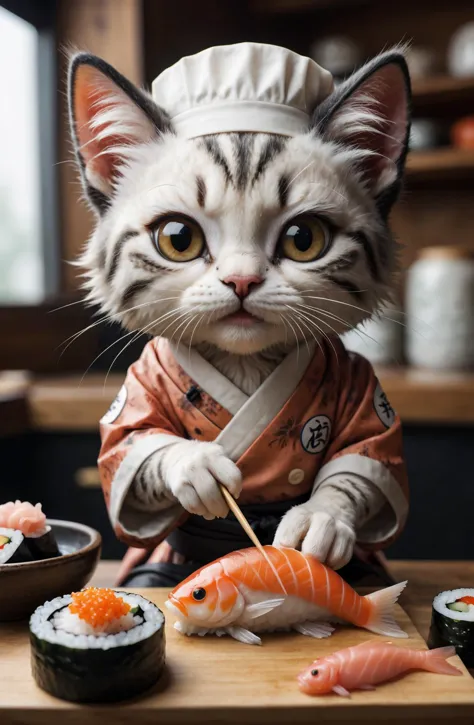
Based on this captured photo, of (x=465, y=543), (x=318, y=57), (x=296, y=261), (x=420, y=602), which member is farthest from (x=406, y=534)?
(x=318, y=57)

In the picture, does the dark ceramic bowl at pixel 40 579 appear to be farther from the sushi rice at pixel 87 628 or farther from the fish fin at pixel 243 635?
the fish fin at pixel 243 635

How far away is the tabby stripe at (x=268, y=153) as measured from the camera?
82cm

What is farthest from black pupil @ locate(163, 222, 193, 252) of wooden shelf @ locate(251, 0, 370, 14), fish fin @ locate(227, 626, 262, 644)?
wooden shelf @ locate(251, 0, 370, 14)

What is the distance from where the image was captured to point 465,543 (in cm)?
201

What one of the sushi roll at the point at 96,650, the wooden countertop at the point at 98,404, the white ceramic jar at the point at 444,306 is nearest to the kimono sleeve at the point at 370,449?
the sushi roll at the point at 96,650

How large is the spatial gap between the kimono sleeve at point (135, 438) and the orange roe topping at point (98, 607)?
0.19 meters

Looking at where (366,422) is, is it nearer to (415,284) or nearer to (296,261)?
(296,261)

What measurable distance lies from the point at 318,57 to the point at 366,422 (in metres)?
2.01

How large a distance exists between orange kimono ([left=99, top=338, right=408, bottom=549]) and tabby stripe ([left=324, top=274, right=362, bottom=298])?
10cm

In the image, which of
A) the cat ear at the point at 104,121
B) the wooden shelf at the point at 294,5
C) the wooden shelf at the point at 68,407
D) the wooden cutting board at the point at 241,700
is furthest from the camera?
the wooden shelf at the point at 294,5

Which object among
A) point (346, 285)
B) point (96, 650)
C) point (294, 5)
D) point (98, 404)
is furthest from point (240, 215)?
point (294, 5)

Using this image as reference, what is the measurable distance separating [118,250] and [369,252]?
309 mm

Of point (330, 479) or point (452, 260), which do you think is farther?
point (452, 260)

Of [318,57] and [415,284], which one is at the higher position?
[318,57]
